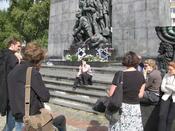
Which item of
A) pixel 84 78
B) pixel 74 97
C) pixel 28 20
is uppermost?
pixel 28 20

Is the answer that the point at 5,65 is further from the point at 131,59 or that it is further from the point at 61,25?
the point at 61,25

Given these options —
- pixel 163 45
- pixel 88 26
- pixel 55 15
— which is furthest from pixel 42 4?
pixel 163 45

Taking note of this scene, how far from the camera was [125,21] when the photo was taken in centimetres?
1767

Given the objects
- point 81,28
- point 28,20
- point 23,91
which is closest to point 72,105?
point 81,28

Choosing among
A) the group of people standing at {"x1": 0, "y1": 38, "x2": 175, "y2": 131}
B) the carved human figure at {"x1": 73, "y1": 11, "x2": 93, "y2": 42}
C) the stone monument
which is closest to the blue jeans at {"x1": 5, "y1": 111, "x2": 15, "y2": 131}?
the group of people standing at {"x1": 0, "y1": 38, "x2": 175, "y2": 131}

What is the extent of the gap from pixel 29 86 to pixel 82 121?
223 inches

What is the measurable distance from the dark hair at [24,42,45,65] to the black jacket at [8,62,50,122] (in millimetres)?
77

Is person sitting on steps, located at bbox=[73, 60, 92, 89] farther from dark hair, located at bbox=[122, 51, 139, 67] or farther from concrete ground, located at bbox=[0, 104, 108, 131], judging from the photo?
dark hair, located at bbox=[122, 51, 139, 67]

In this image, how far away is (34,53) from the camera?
4914 mm

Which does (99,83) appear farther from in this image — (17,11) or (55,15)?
(17,11)

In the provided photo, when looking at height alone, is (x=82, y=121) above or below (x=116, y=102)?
below

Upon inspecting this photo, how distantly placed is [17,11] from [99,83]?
31603mm

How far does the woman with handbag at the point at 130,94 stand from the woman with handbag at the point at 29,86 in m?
1.31

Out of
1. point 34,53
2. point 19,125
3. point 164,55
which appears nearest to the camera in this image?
point 34,53
